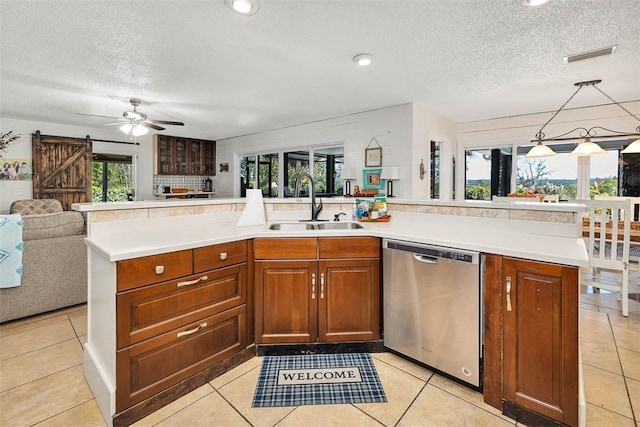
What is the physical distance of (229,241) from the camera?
1.91 m

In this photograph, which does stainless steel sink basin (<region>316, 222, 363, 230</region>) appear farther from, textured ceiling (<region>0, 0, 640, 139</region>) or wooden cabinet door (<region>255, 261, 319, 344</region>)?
textured ceiling (<region>0, 0, 640, 139</region>)

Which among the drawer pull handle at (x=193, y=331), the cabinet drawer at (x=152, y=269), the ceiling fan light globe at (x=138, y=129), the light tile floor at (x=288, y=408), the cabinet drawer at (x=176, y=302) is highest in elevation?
the ceiling fan light globe at (x=138, y=129)

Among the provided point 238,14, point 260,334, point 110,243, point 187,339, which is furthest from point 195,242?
point 238,14

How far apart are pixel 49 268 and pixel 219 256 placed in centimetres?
214

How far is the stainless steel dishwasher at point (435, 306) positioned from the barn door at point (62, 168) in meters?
6.68

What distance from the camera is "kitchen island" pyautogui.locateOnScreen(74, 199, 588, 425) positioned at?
1.49 meters

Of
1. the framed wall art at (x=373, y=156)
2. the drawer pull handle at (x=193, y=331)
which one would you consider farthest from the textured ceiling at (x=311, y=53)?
the drawer pull handle at (x=193, y=331)

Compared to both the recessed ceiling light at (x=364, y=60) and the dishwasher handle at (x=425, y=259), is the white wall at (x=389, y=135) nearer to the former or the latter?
the recessed ceiling light at (x=364, y=60)

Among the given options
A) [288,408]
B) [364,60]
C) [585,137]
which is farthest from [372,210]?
[585,137]

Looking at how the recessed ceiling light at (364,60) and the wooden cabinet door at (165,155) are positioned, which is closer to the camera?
the recessed ceiling light at (364,60)

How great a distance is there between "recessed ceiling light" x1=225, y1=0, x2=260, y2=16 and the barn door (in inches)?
230

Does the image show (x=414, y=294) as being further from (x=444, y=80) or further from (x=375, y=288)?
(x=444, y=80)

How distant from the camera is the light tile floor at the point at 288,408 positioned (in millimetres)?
1548

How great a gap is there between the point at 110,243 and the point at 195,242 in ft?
1.44
